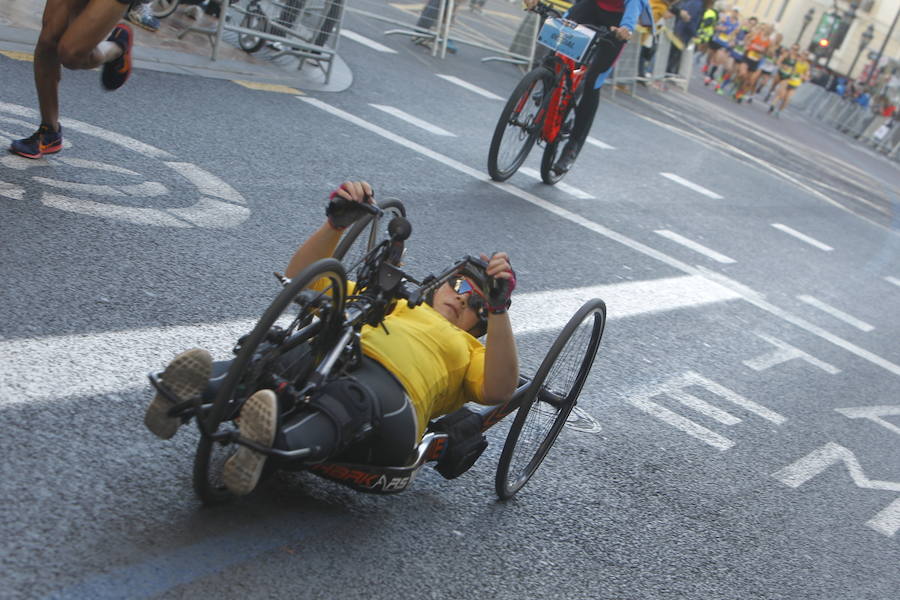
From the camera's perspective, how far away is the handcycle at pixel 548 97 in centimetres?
865

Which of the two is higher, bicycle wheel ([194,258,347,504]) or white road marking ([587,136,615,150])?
bicycle wheel ([194,258,347,504])

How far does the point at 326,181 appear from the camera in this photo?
7.12 meters

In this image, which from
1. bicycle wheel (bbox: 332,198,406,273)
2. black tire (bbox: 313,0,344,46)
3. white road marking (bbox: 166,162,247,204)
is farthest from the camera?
black tire (bbox: 313,0,344,46)

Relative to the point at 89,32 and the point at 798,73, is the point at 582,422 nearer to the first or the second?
the point at 89,32

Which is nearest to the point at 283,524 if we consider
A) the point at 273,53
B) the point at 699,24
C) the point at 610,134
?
the point at 273,53

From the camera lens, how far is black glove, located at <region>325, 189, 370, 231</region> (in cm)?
334

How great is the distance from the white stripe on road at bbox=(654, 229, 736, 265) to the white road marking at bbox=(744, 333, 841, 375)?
6.32ft

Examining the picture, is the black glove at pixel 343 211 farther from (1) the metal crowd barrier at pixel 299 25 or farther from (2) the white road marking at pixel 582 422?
(1) the metal crowd barrier at pixel 299 25

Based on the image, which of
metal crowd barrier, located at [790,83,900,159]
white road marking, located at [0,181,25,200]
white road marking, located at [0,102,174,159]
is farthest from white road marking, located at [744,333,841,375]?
metal crowd barrier, located at [790,83,900,159]

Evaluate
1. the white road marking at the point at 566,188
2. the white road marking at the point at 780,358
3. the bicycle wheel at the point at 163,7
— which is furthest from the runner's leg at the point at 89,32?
the white road marking at the point at 566,188

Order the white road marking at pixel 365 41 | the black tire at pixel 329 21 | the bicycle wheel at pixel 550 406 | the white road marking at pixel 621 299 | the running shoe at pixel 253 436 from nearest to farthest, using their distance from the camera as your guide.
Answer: the running shoe at pixel 253 436 → the bicycle wheel at pixel 550 406 → the white road marking at pixel 621 299 → the black tire at pixel 329 21 → the white road marking at pixel 365 41

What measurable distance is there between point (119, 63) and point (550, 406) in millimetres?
3203

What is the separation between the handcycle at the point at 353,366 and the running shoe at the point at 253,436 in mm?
29

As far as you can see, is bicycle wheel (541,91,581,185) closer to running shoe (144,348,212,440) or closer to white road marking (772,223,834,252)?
white road marking (772,223,834,252)
